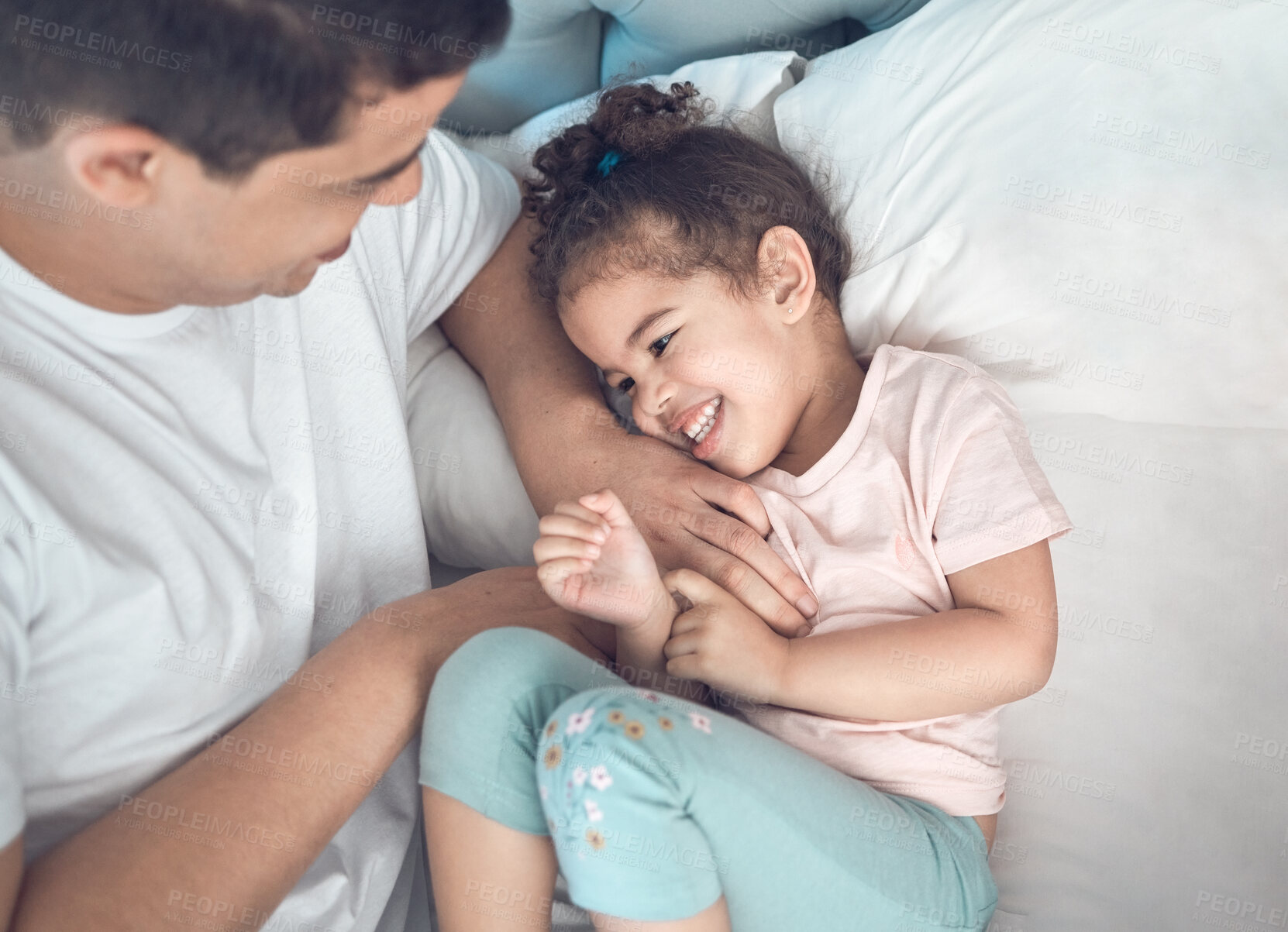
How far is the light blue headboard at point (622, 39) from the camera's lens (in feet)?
4.77

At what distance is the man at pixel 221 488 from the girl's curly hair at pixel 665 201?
0.86 feet

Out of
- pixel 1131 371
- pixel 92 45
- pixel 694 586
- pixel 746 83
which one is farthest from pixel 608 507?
→ pixel 746 83

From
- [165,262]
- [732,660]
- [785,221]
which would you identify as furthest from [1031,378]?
[165,262]

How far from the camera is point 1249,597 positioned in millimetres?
1091

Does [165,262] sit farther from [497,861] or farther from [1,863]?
[497,861]

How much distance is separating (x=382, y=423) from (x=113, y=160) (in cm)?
50

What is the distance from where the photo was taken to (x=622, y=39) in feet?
5.22

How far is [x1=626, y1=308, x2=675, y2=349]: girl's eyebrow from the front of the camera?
1.18 m

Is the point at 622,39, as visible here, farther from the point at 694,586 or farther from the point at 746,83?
the point at 694,586

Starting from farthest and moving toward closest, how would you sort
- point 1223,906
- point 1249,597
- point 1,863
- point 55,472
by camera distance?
point 1249,597, point 1223,906, point 55,472, point 1,863

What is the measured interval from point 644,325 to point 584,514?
0.32 meters

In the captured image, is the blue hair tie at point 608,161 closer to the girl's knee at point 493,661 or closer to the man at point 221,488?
the man at point 221,488

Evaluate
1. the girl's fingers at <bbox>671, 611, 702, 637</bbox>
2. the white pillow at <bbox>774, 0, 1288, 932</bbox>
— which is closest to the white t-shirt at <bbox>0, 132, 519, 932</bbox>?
the girl's fingers at <bbox>671, 611, 702, 637</bbox>

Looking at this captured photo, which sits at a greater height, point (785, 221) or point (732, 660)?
point (785, 221)
